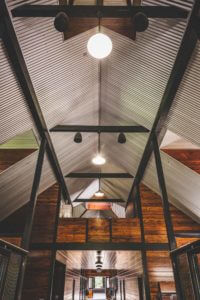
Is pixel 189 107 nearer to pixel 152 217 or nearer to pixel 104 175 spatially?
pixel 152 217

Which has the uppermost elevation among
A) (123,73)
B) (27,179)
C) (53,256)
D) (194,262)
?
(123,73)

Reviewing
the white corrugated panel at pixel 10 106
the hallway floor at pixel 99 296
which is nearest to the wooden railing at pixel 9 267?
the white corrugated panel at pixel 10 106

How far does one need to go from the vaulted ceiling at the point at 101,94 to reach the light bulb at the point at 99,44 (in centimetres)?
119

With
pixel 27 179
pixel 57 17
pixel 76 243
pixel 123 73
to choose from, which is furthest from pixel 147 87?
pixel 76 243

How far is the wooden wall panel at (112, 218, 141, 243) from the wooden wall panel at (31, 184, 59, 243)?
2.06 m

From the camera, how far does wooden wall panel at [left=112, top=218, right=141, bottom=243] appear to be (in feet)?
25.3

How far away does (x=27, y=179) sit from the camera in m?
6.96

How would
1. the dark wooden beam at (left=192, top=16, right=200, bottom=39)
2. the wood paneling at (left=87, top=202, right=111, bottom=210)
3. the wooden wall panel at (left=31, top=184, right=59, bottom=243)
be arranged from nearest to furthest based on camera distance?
the dark wooden beam at (left=192, top=16, right=200, bottom=39)
the wooden wall panel at (left=31, top=184, right=59, bottom=243)
the wood paneling at (left=87, top=202, right=111, bottom=210)

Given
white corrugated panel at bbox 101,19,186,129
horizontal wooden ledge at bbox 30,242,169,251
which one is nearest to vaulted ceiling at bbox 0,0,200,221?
white corrugated panel at bbox 101,19,186,129

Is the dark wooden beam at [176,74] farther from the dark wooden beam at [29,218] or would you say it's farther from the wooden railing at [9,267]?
the wooden railing at [9,267]

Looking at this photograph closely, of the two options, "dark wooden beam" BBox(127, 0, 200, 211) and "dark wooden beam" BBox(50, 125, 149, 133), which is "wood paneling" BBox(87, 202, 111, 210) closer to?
"dark wooden beam" BBox(127, 0, 200, 211)

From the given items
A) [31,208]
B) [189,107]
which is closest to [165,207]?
[189,107]

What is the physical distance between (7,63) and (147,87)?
104 inches

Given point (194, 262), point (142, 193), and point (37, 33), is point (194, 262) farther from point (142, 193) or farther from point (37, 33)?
point (142, 193)
